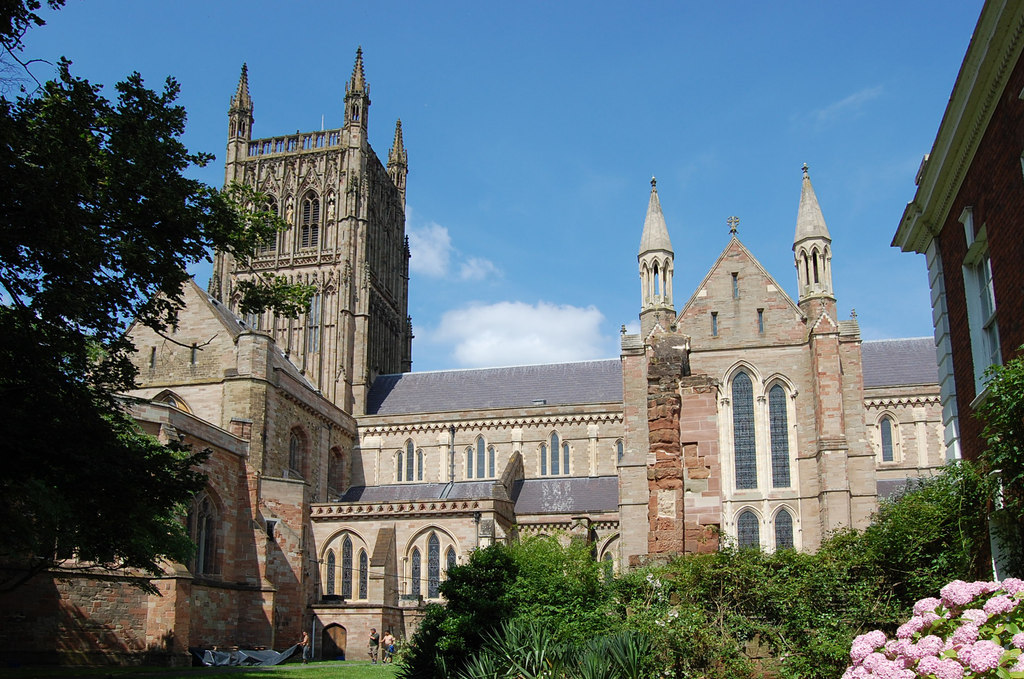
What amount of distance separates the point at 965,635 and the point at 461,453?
41.4 meters

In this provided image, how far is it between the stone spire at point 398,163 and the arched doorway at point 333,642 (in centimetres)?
3656

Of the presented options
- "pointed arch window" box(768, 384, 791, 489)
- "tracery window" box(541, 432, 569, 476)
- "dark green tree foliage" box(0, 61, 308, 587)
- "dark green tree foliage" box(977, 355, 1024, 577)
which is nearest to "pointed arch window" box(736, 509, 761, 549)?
"pointed arch window" box(768, 384, 791, 489)

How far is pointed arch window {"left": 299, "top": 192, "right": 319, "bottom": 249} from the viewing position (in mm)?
57250

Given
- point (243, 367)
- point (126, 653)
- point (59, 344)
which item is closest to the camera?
point (59, 344)

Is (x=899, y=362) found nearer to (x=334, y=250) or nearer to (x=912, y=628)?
(x=334, y=250)

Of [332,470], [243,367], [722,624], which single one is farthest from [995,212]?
[332,470]

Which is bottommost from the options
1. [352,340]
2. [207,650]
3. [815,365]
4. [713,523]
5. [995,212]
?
[207,650]

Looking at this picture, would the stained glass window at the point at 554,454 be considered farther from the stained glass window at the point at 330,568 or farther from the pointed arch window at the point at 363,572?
the stained glass window at the point at 330,568

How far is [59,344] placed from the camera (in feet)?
41.1

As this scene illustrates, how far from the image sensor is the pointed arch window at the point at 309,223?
5725cm

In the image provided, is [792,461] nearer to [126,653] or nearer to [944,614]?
[126,653]

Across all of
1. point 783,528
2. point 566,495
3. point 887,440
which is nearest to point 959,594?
point 783,528

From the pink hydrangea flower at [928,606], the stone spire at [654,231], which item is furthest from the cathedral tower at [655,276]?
the pink hydrangea flower at [928,606]

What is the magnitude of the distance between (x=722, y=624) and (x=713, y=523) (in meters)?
1.87
